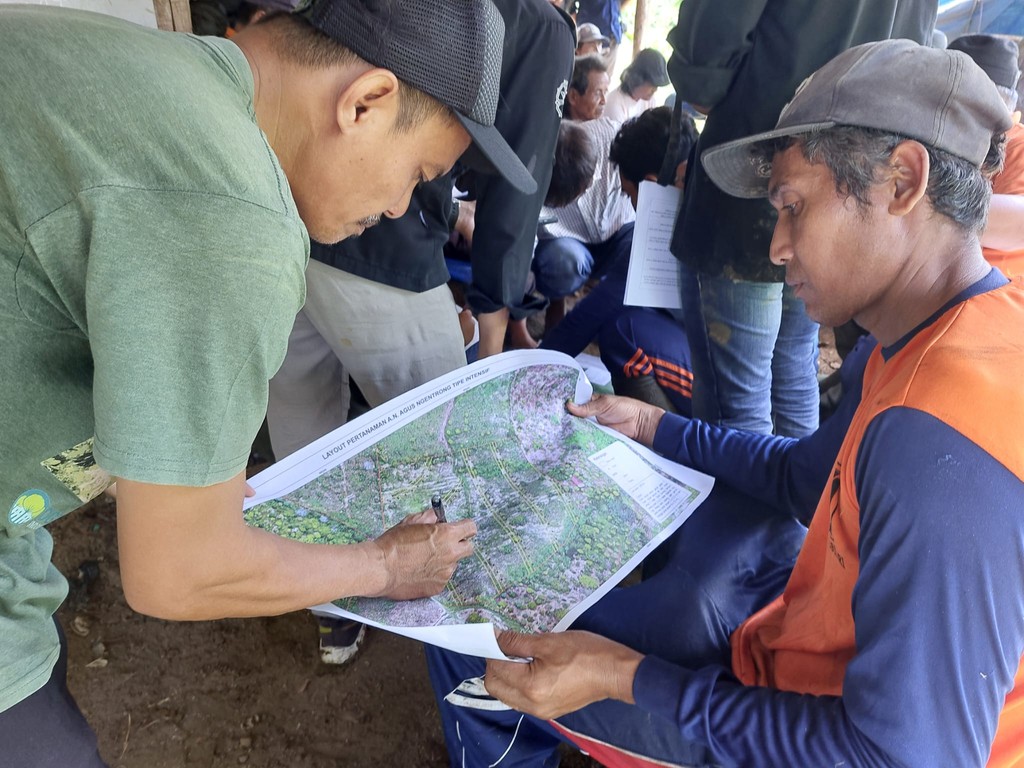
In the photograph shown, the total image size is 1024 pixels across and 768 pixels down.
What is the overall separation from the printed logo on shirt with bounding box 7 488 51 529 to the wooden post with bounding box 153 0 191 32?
2381 mm

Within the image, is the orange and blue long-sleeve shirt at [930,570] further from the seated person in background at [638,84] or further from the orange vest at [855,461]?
the seated person in background at [638,84]

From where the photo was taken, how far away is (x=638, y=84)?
16.4 feet

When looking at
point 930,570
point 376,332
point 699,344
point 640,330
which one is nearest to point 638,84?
point 640,330

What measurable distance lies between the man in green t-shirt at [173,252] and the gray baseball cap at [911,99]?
0.53 meters

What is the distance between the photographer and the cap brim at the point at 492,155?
0.88 metres

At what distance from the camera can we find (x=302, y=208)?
0.87 m

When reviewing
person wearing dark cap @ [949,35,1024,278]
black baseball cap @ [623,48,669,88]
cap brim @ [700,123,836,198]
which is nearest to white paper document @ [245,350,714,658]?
cap brim @ [700,123,836,198]

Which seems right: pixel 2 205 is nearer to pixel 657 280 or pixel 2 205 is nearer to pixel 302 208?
pixel 302 208

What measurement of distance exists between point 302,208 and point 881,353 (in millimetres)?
868

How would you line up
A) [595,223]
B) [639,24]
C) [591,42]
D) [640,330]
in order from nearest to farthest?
1. [640,330]
2. [595,223]
3. [591,42]
4. [639,24]

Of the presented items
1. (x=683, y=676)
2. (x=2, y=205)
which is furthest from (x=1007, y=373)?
(x=2, y=205)

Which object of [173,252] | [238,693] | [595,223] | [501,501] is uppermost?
[173,252]

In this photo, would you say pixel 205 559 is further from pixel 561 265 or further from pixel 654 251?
pixel 561 265

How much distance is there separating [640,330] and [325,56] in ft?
5.62
